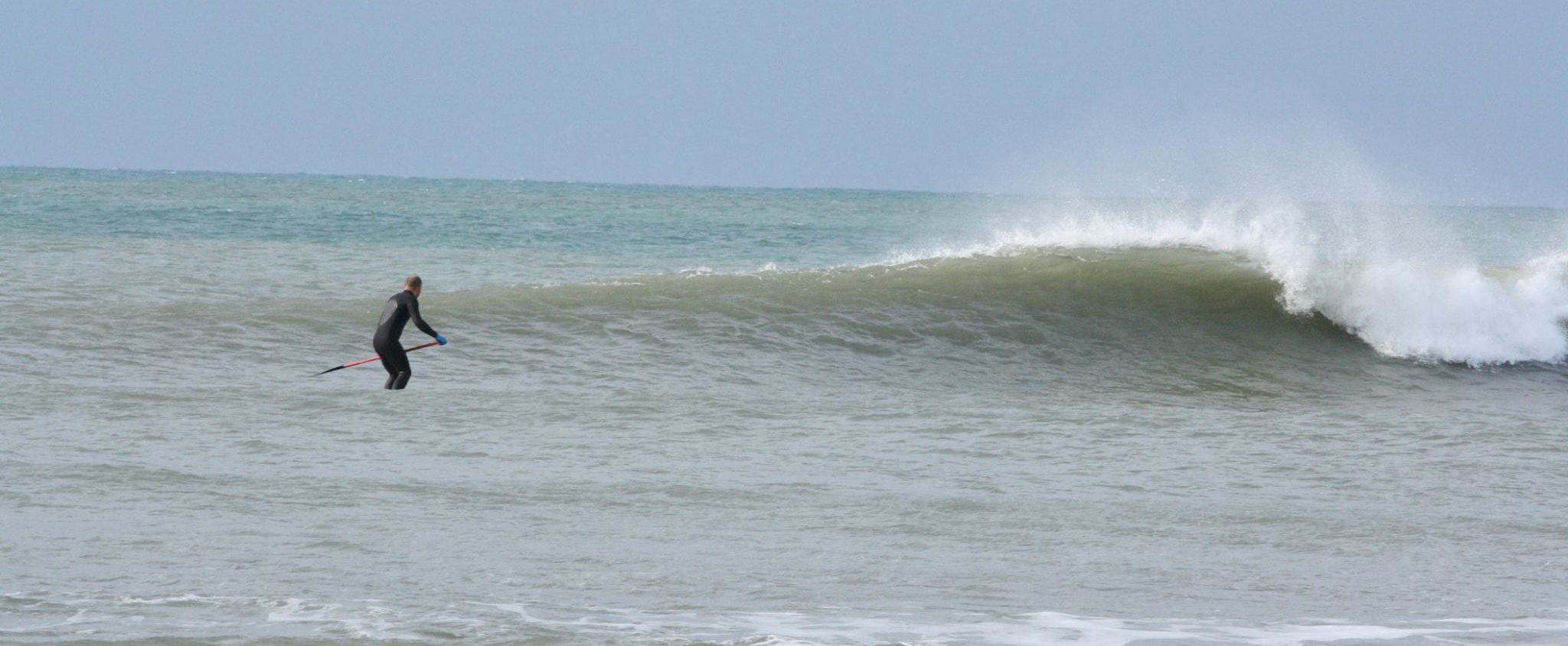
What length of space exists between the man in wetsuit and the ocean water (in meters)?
0.32

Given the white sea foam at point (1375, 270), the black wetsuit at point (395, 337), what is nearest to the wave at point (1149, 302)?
the white sea foam at point (1375, 270)

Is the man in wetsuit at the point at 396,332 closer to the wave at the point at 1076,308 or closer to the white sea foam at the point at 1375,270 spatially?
the wave at the point at 1076,308

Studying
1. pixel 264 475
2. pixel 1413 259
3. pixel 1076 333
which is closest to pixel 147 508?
pixel 264 475

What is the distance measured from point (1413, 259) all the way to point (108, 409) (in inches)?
490

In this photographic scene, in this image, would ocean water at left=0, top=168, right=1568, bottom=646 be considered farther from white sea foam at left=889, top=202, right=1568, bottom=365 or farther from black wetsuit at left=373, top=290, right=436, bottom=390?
black wetsuit at left=373, top=290, right=436, bottom=390

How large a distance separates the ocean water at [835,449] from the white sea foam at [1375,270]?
53 millimetres

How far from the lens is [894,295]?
579 inches

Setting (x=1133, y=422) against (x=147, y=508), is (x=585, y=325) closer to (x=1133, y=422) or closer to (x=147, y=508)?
(x=1133, y=422)

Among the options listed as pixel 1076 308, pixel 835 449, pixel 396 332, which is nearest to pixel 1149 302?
pixel 1076 308

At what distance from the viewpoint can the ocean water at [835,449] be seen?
218 inches

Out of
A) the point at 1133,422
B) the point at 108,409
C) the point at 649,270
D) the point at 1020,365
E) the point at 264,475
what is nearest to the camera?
the point at 264,475

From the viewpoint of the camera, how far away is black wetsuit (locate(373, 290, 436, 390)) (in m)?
8.74

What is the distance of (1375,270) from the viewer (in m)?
14.7

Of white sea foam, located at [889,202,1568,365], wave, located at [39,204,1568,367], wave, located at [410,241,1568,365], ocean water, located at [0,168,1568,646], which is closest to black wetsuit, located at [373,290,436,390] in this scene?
ocean water, located at [0,168,1568,646]
